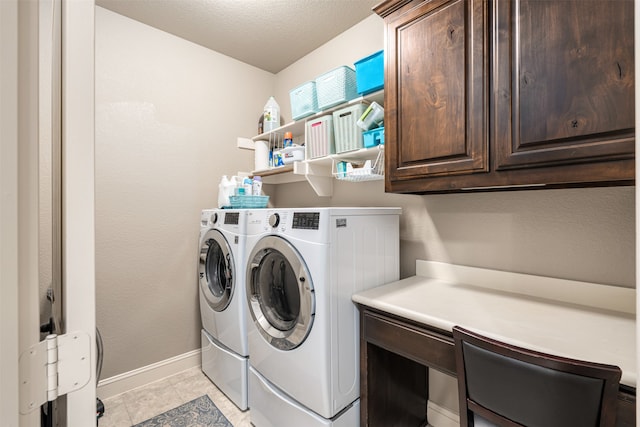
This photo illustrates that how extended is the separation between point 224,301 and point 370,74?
5.69 ft

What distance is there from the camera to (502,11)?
115 cm

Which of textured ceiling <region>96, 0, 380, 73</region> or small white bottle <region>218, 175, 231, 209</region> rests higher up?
textured ceiling <region>96, 0, 380, 73</region>

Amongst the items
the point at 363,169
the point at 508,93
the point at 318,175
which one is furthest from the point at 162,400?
the point at 508,93

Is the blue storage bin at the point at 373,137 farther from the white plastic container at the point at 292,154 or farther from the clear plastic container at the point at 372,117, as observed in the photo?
the white plastic container at the point at 292,154

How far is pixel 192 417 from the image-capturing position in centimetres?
184

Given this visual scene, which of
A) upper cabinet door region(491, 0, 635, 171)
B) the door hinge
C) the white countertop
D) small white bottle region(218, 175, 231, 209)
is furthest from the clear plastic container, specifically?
the door hinge

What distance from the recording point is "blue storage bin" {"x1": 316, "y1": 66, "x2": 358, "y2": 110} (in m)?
1.93

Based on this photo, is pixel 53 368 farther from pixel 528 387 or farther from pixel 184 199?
pixel 184 199

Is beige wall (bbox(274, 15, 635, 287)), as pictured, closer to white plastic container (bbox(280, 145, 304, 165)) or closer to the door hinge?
white plastic container (bbox(280, 145, 304, 165))

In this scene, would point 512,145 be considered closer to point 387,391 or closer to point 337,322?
point 337,322

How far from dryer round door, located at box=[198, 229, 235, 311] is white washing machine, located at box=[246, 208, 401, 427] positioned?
38 cm

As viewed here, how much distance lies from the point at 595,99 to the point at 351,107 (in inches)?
46.5

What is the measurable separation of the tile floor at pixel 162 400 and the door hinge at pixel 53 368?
1.59 metres

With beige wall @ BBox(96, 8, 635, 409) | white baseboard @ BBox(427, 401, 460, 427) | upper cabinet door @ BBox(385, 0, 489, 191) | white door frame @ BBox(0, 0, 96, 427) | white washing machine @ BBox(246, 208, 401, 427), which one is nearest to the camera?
white door frame @ BBox(0, 0, 96, 427)
